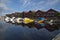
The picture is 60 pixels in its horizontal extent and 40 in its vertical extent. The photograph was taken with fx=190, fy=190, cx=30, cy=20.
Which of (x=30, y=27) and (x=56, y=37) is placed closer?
(x=56, y=37)

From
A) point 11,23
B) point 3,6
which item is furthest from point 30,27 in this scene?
point 3,6

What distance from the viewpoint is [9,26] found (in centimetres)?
394

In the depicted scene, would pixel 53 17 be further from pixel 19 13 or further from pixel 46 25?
pixel 19 13

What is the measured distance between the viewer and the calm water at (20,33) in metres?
3.87

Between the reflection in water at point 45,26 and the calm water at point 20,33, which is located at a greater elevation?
the reflection in water at point 45,26

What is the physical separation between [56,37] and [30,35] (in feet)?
1.83

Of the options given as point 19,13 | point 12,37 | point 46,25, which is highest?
point 19,13

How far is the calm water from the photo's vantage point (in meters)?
3.87

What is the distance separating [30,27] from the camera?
12.8 ft

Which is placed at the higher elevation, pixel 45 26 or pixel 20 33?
pixel 45 26

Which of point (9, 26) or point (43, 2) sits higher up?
point (43, 2)

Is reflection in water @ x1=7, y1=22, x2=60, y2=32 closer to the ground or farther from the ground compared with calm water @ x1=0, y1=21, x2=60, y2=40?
farther from the ground

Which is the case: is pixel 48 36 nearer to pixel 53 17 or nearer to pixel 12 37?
pixel 53 17

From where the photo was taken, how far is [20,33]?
3.91 metres
